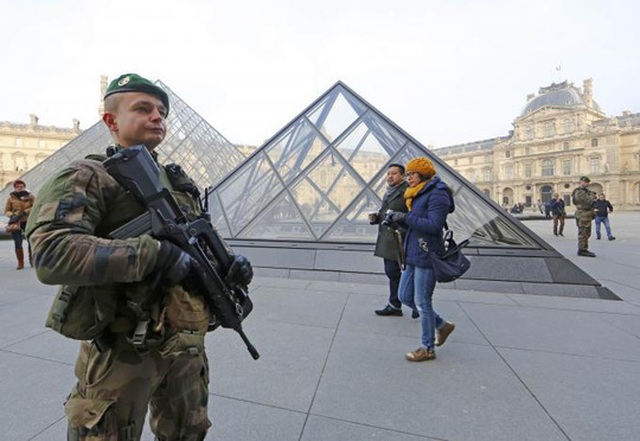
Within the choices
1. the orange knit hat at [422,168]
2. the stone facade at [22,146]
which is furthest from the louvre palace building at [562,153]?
the stone facade at [22,146]

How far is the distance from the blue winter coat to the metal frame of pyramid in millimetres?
3106

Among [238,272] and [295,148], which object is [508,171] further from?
[238,272]

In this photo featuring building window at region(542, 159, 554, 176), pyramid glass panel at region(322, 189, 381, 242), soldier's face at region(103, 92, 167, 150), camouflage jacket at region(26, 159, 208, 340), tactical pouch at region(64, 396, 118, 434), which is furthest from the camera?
building window at region(542, 159, 554, 176)

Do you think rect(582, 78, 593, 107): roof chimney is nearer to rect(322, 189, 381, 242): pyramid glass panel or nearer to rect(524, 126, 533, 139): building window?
rect(524, 126, 533, 139): building window

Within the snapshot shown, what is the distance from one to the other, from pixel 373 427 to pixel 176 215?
187 cm

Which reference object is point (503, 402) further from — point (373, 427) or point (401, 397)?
point (373, 427)

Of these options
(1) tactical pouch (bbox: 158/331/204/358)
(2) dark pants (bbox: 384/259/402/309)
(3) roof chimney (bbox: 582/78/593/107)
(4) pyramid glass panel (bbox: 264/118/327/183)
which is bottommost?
(2) dark pants (bbox: 384/259/402/309)

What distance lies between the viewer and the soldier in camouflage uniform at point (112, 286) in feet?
3.53

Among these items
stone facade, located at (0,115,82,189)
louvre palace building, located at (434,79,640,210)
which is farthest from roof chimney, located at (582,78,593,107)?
stone facade, located at (0,115,82,189)

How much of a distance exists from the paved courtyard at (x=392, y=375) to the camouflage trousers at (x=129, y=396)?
72cm

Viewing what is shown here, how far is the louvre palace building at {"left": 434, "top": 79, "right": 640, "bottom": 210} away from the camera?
6259 centimetres

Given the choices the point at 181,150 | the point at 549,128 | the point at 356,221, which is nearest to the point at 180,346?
the point at 356,221

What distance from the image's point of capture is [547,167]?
229 feet

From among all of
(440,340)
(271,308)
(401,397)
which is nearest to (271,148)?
(271,308)
